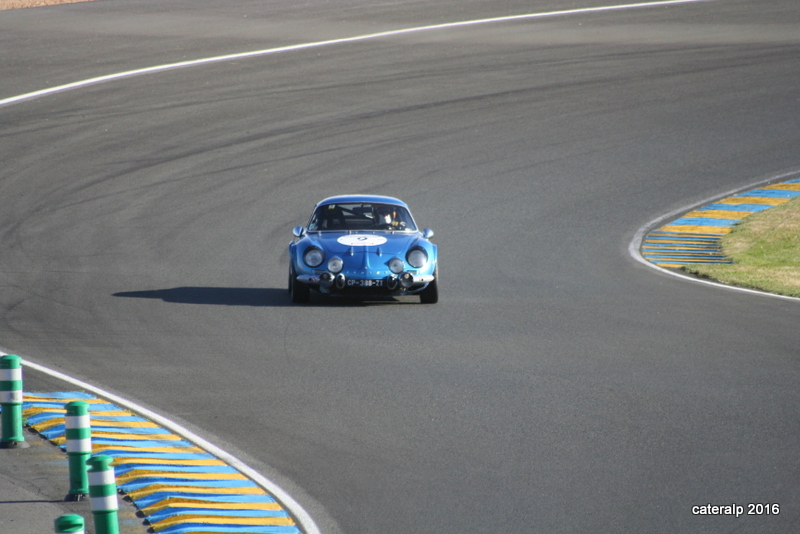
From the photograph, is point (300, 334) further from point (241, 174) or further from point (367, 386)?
point (241, 174)

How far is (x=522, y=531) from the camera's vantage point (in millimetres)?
5840

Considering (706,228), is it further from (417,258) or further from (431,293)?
(417,258)

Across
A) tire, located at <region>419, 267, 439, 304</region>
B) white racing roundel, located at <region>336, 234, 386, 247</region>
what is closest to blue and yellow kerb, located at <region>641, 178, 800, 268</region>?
tire, located at <region>419, 267, 439, 304</region>

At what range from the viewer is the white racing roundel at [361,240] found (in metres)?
13.1

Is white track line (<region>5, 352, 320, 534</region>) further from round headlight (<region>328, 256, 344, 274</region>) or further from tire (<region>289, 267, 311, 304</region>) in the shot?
round headlight (<region>328, 256, 344, 274</region>)

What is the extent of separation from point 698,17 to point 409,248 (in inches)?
961

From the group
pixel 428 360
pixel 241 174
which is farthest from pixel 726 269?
pixel 241 174

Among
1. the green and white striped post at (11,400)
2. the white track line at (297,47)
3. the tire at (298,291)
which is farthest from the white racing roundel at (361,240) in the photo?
the white track line at (297,47)

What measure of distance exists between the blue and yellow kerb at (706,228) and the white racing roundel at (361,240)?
17.7ft

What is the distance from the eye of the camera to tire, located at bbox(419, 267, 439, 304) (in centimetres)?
1303

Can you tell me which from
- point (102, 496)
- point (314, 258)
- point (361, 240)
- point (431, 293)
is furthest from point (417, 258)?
point (102, 496)

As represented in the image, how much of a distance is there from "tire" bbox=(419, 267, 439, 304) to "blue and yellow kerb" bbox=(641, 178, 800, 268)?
16.3 feet

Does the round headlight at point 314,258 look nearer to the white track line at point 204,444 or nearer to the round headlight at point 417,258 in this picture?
the round headlight at point 417,258

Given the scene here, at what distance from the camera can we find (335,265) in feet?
41.9
